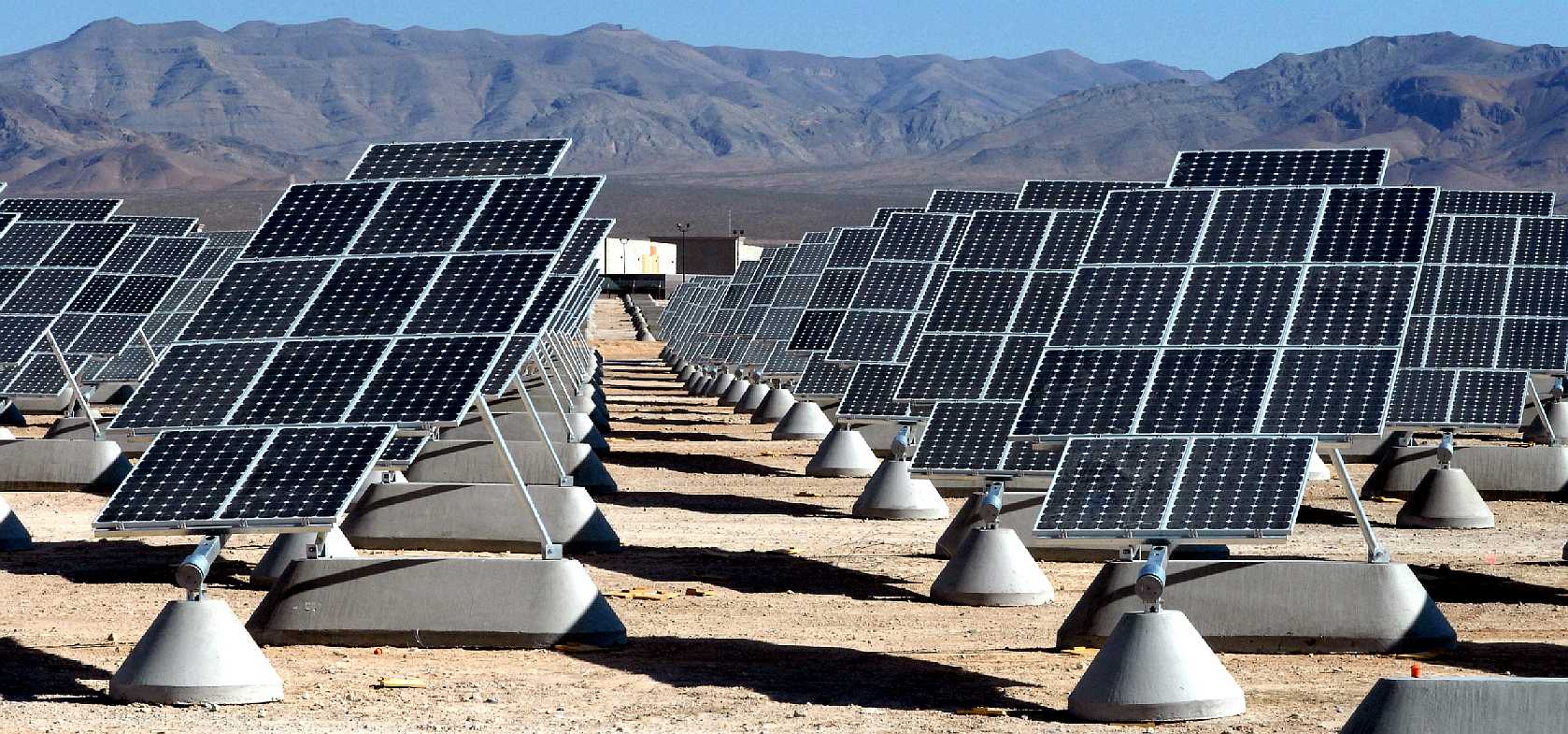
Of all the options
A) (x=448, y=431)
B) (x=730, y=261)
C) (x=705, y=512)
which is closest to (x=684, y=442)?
(x=448, y=431)

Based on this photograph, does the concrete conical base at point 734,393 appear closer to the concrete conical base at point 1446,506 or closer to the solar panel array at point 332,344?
the concrete conical base at point 1446,506

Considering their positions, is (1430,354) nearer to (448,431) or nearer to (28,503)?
(448,431)

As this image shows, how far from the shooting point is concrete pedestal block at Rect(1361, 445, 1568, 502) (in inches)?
1053

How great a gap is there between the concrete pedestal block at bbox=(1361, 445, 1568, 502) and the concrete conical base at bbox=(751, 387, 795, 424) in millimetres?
16624

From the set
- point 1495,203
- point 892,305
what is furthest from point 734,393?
point 1495,203

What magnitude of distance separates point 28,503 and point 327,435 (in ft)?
40.7

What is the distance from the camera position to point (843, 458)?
29766mm

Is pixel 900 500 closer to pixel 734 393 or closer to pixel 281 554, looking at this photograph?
pixel 281 554

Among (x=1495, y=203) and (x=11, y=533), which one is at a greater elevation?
(x=1495, y=203)

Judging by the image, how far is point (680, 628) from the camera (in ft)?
53.6

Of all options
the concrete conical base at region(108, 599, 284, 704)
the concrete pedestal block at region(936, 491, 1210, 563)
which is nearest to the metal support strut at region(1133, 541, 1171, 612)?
the concrete conical base at region(108, 599, 284, 704)

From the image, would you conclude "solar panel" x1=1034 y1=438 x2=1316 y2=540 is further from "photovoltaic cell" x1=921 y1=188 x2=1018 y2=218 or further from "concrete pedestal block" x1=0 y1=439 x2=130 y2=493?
"photovoltaic cell" x1=921 y1=188 x2=1018 y2=218

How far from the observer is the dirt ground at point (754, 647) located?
497 inches

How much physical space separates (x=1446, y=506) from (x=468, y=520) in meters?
9.58
